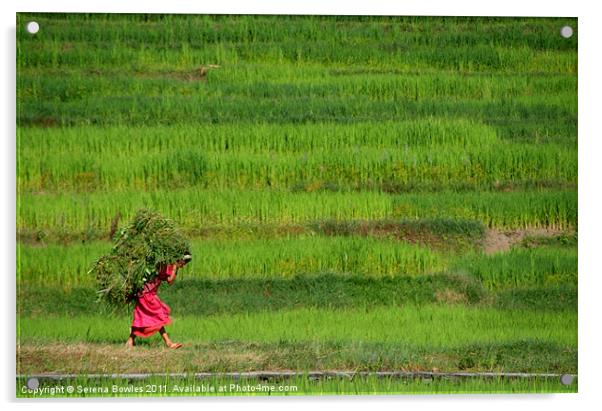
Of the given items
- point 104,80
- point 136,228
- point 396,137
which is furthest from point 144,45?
point 396,137

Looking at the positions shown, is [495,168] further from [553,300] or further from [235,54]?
[235,54]

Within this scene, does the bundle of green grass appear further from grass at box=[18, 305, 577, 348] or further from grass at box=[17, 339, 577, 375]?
grass at box=[17, 339, 577, 375]

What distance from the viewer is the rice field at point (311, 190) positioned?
21.2ft

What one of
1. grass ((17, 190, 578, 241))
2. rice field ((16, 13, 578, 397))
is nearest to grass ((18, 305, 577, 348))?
rice field ((16, 13, 578, 397))

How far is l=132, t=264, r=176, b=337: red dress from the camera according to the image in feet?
21.1

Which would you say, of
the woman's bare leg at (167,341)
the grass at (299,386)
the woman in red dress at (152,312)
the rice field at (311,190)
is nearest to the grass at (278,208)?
the rice field at (311,190)

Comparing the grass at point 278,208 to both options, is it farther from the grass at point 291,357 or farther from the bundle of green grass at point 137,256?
the grass at point 291,357

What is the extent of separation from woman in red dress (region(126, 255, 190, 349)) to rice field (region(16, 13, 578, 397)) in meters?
0.06

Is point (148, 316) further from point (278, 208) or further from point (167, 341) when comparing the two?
point (278, 208)

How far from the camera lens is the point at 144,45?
21.5 feet

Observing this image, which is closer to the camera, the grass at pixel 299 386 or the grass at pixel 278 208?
the grass at pixel 299 386

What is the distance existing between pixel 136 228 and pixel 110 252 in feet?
0.65

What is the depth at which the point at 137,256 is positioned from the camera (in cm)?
638

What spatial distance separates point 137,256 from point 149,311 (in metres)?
0.32
